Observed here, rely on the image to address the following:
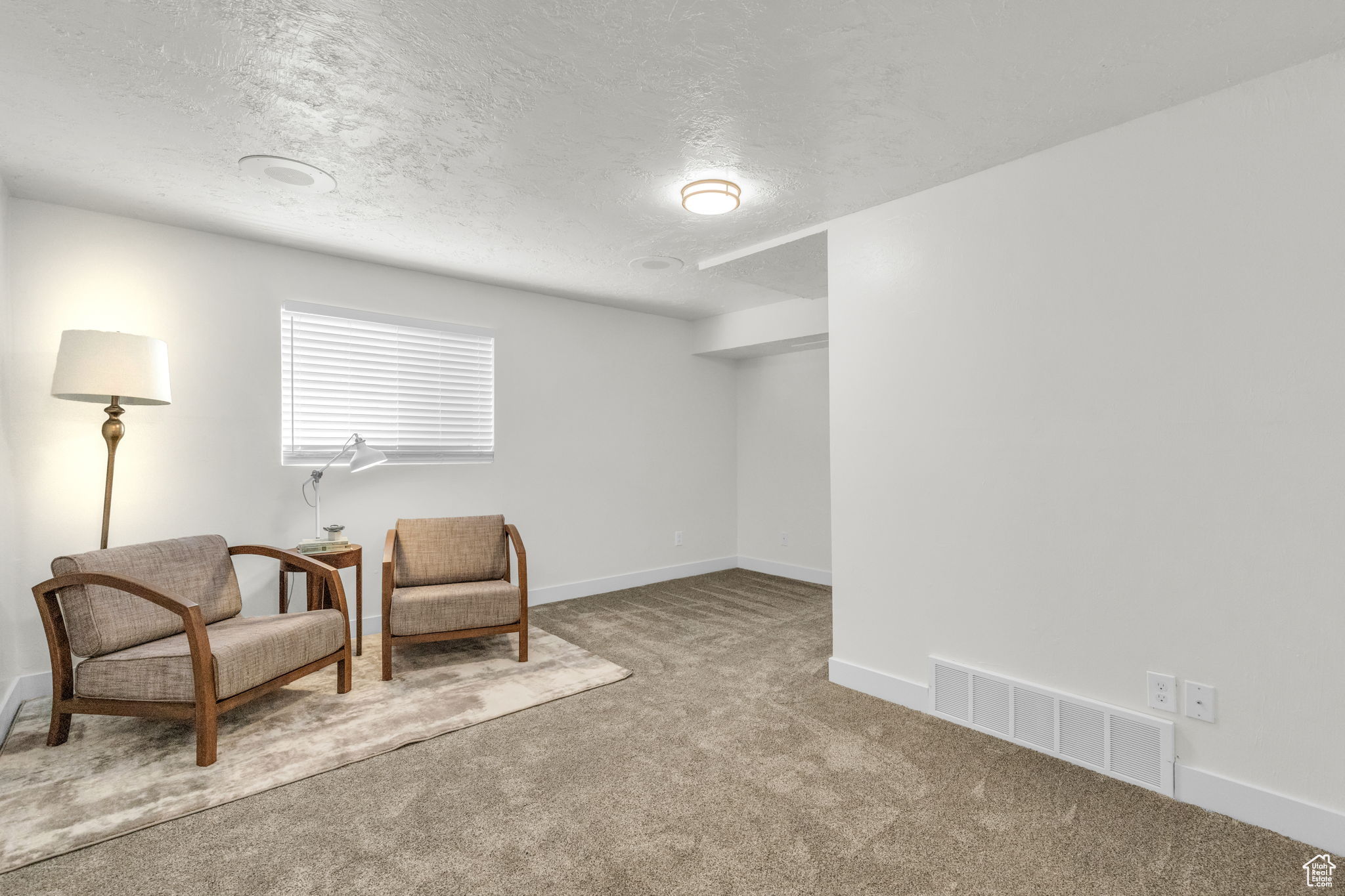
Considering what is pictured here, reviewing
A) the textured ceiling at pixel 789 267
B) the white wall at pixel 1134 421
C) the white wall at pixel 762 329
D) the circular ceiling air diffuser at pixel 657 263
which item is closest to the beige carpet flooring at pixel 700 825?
the white wall at pixel 1134 421

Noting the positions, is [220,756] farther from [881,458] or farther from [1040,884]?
[881,458]

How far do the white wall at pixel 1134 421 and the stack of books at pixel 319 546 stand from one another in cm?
278

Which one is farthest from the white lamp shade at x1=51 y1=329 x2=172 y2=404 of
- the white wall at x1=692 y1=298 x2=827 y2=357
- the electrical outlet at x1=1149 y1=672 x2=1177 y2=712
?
the electrical outlet at x1=1149 y1=672 x2=1177 y2=712

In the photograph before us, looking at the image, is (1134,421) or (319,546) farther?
(319,546)

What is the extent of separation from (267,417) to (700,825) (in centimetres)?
320

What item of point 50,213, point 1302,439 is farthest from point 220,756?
point 1302,439

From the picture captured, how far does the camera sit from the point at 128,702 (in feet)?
7.38

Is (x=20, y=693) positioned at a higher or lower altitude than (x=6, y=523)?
lower

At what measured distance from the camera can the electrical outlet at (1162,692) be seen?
2062mm

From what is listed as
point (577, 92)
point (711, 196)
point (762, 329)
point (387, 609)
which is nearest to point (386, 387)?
point (387, 609)

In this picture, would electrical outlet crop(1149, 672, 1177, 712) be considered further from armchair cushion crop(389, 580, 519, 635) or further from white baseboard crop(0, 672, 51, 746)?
white baseboard crop(0, 672, 51, 746)

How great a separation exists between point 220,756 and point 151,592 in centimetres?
66

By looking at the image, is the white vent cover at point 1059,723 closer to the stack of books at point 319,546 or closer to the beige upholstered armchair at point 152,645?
the beige upholstered armchair at point 152,645

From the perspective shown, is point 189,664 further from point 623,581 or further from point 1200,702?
point 1200,702
